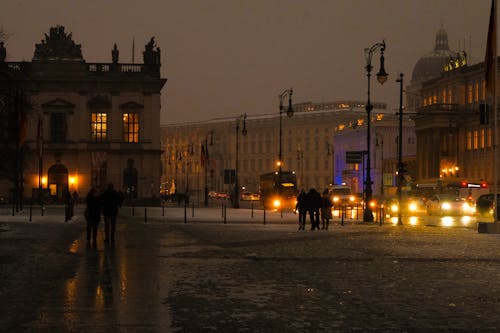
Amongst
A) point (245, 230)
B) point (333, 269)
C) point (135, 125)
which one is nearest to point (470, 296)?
point (333, 269)

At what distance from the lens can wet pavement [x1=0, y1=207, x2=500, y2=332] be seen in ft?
41.3

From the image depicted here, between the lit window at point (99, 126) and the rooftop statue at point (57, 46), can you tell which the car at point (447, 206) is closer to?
the lit window at point (99, 126)

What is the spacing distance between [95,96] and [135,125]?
4.63m

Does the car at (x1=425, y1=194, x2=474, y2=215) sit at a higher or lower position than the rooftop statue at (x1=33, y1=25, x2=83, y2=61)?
lower

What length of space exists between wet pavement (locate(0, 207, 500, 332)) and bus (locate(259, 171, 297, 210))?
48.2m

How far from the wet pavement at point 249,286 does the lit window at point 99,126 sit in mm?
63132

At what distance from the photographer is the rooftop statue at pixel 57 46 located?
95.1 m

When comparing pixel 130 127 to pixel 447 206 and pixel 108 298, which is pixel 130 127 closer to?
pixel 447 206

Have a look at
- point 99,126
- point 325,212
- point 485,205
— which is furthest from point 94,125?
point 325,212

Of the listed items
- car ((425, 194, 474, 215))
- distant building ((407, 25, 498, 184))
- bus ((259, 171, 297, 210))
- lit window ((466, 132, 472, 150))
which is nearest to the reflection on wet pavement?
car ((425, 194, 474, 215))

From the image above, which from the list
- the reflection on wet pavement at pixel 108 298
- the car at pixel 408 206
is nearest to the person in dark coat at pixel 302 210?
the reflection on wet pavement at pixel 108 298

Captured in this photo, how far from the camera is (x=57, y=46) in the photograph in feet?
312

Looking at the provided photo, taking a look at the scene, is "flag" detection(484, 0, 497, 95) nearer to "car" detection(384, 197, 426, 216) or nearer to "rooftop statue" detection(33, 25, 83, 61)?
"car" detection(384, 197, 426, 216)

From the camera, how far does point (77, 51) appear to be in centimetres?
9556
